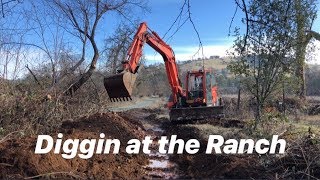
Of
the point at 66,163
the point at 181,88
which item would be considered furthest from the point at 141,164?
the point at 181,88

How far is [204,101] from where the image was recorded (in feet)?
60.1

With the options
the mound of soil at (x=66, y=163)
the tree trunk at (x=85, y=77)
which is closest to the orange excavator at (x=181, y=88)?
the mound of soil at (x=66, y=163)

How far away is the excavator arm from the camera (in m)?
12.8

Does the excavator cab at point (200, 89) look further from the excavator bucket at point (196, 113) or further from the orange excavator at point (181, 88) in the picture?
the excavator bucket at point (196, 113)

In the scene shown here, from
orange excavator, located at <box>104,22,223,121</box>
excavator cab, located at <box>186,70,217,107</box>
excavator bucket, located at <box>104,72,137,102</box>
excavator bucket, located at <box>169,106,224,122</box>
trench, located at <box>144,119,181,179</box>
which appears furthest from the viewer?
excavator cab, located at <box>186,70,217,107</box>

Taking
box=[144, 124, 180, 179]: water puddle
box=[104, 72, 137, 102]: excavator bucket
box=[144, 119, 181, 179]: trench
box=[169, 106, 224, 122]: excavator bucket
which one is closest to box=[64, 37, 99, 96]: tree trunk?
box=[104, 72, 137, 102]: excavator bucket

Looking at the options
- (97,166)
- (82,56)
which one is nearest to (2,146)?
(97,166)

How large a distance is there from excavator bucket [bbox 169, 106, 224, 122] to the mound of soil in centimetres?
501

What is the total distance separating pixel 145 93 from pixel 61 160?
163ft

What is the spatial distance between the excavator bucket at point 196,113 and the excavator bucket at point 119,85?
4.84m

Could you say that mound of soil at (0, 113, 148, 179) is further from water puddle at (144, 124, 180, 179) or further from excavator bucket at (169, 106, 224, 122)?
excavator bucket at (169, 106, 224, 122)

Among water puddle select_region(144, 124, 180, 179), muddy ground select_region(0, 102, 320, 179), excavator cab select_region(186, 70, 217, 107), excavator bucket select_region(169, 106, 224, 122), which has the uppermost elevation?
excavator cab select_region(186, 70, 217, 107)

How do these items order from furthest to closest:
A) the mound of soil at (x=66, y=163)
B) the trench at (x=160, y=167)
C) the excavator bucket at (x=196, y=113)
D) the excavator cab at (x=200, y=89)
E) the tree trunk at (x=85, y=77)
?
the excavator cab at (x=200, y=89) < the excavator bucket at (x=196, y=113) < the tree trunk at (x=85, y=77) < the trench at (x=160, y=167) < the mound of soil at (x=66, y=163)

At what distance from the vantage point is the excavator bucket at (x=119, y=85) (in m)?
12.7
